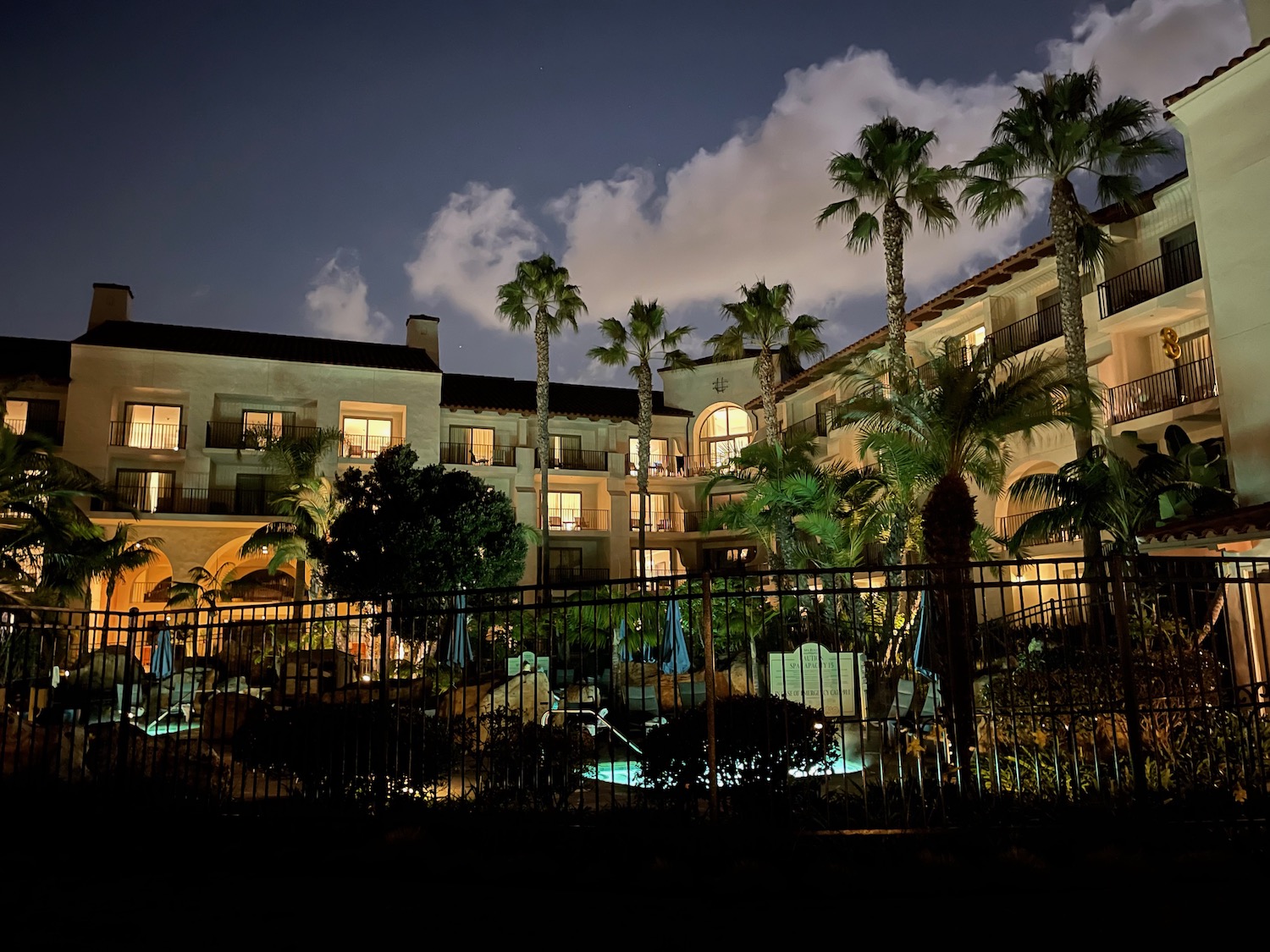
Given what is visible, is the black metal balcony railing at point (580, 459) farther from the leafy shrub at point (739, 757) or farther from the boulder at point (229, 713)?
the leafy shrub at point (739, 757)

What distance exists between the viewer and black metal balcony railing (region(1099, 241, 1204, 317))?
22.1 metres

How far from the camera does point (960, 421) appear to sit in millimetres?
13266

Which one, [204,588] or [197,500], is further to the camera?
[197,500]

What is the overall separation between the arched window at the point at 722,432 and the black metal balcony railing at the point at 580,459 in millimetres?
5216

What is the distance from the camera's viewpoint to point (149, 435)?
3419cm

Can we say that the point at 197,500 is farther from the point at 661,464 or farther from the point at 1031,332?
the point at 1031,332

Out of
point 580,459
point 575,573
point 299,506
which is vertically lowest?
point 575,573

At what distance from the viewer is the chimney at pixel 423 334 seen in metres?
40.3

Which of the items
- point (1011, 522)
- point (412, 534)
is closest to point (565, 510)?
point (412, 534)

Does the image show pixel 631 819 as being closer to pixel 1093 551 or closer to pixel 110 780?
pixel 110 780

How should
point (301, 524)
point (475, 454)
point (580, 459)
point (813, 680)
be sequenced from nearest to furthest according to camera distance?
point (813, 680) < point (301, 524) < point (475, 454) < point (580, 459)

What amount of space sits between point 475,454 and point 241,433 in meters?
9.33

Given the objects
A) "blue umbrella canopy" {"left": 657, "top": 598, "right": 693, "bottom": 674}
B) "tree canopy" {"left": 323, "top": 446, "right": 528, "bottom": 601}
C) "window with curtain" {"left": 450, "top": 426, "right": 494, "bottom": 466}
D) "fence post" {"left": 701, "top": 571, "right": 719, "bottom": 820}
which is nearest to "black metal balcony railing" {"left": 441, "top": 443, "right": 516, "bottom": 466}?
"window with curtain" {"left": 450, "top": 426, "right": 494, "bottom": 466}

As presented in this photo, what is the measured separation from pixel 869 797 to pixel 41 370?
1402 inches
